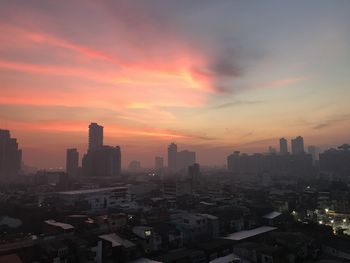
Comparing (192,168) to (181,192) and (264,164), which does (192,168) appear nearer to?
(181,192)

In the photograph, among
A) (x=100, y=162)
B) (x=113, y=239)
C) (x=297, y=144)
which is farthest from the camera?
(x=297, y=144)

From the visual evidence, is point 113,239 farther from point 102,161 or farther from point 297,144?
point 297,144

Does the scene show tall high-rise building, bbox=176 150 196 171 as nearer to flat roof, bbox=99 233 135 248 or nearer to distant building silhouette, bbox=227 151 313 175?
distant building silhouette, bbox=227 151 313 175

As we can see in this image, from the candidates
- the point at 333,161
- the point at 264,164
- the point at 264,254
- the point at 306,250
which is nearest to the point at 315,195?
the point at 306,250

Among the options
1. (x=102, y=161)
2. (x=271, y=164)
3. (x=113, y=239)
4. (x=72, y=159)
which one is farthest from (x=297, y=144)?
(x=113, y=239)

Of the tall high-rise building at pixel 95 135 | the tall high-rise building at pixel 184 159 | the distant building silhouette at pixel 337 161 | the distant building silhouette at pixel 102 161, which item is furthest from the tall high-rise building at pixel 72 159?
the distant building silhouette at pixel 337 161

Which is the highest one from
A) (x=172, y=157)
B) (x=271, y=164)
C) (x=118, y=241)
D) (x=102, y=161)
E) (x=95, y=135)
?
(x=95, y=135)

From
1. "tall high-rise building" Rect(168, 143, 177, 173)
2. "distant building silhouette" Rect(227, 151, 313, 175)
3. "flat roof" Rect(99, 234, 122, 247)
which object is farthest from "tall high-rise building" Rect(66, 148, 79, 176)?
"flat roof" Rect(99, 234, 122, 247)

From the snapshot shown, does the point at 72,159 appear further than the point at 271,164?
No

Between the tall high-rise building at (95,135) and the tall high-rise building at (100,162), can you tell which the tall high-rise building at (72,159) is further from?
the tall high-rise building at (100,162)

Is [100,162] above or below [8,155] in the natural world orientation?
below
